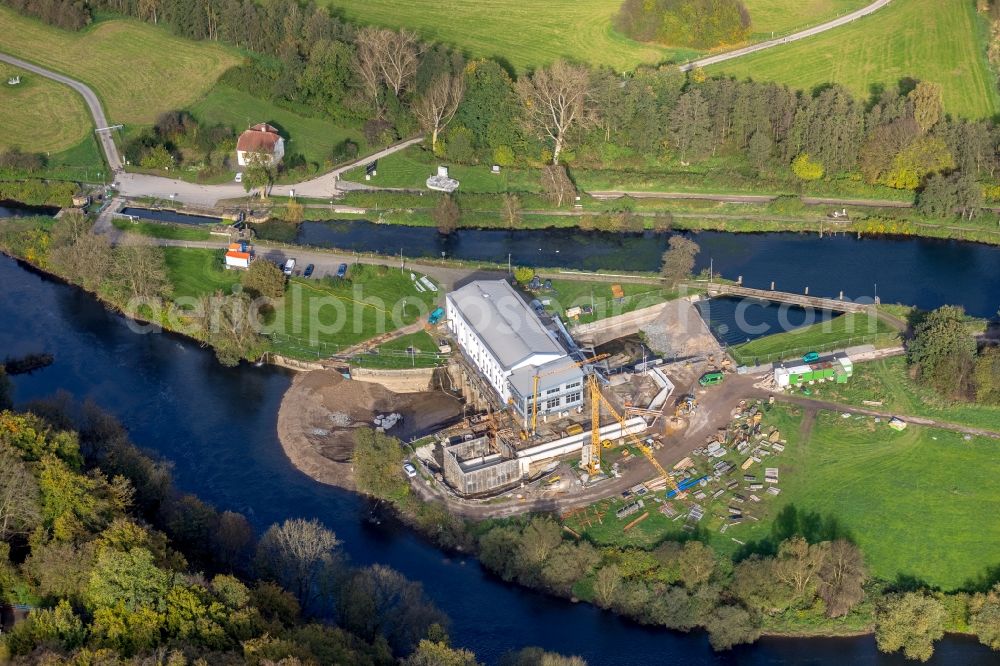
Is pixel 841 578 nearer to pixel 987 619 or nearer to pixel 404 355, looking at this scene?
pixel 987 619

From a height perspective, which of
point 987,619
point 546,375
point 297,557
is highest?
point 546,375

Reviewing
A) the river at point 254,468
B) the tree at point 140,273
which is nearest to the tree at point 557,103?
the tree at point 140,273

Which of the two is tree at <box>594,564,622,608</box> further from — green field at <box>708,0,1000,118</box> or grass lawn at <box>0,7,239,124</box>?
grass lawn at <box>0,7,239,124</box>

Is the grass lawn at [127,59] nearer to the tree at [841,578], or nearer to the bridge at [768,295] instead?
the bridge at [768,295]

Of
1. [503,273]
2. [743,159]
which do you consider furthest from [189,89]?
[743,159]

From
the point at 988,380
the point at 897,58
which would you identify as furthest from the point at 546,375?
Answer: the point at 897,58

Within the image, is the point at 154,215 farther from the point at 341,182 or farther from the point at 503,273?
the point at 503,273
